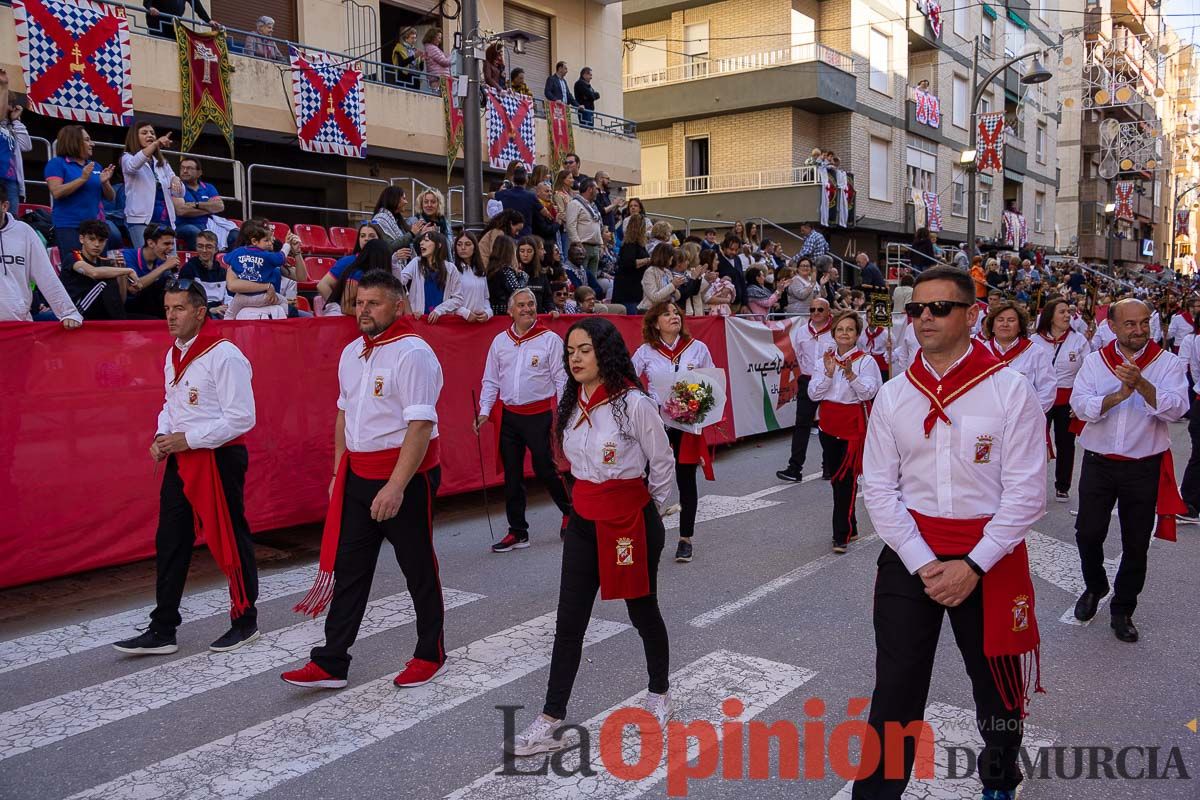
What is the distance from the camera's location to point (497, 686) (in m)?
4.75

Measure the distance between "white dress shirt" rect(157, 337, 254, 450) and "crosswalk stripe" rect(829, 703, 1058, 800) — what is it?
12.1 feet

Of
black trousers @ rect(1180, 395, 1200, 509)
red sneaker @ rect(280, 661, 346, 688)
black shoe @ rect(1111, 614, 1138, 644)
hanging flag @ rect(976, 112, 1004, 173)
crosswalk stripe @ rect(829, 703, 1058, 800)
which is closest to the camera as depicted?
crosswalk stripe @ rect(829, 703, 1058, 800)

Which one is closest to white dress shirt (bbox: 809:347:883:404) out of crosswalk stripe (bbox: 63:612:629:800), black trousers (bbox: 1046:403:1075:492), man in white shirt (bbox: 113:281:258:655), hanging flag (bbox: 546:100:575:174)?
black trousers (bbox: 1046:403:1075:492)

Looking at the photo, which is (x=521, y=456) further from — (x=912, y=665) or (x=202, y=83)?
(x=202, y=83)

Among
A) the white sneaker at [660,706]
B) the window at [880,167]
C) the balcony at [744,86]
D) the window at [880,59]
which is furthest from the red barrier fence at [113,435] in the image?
the window at [880,59]

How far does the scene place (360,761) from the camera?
3.98 meters

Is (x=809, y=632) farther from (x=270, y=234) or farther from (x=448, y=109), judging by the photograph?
(x=448, y=109)

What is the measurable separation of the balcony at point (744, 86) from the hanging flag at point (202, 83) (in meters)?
17.7

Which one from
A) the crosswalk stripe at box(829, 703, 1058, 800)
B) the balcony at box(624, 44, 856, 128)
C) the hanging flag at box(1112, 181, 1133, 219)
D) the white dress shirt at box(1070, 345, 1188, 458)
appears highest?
the balcony at box(624, 44, 856, 128)

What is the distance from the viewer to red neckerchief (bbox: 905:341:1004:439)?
3262 millimetres

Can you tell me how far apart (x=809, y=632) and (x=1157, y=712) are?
5.79ft

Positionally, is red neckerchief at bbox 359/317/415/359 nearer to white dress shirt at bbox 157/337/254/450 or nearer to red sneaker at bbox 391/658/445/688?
white dress shirt at bbox 157/337/254/450

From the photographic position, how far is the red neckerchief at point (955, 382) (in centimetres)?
326

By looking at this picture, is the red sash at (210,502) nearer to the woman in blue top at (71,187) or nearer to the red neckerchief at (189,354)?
the red neckerchief at (189,354)
